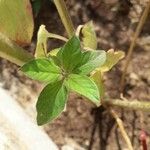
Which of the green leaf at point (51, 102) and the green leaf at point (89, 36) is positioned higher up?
the green leaf at point (51, 102)

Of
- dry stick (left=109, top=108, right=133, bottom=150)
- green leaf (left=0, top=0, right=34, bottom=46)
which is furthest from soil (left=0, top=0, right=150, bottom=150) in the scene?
green leaf (left=0, top=0, right=34, bottom=46)

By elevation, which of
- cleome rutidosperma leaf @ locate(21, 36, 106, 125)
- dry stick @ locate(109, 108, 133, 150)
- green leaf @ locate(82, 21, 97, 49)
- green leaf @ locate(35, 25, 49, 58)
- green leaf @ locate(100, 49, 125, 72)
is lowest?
dry stick @ locate(109, 108, 133, 150)

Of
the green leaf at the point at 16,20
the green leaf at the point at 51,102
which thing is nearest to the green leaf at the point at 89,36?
the green leaf at the point at 16,20

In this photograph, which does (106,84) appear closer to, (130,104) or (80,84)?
(130,104)

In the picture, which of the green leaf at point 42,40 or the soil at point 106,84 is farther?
the soil at point 106,84

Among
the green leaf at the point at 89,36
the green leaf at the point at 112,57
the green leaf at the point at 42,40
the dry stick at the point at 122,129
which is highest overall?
the green leaf at the point at 42,40

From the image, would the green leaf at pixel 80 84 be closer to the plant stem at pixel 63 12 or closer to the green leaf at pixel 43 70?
the green leaf at pixel 43 70

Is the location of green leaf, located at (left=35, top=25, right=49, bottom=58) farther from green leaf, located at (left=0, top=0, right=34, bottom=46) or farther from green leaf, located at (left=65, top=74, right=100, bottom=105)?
green leaf, located at (left=65, top=74, right=100, bottom=105)
